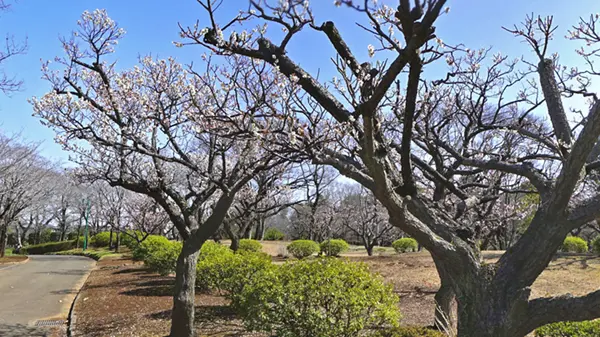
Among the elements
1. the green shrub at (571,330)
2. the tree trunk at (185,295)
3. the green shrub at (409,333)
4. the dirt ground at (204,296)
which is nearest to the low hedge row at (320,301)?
the green shrub at (409,333)

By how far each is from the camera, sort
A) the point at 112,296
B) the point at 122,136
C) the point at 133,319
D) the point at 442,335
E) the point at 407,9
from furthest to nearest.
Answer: the point at 112,296, the point at 133,319, the point at 122,136, the point at 442,335, the point at 407,9

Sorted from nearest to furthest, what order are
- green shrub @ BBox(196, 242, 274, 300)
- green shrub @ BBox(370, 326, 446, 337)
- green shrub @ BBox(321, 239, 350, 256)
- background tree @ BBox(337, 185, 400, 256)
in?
green shrub @ BBox(370, 326, 446, 337) < green shrub @ BBox(196, 242, 274, 300) < green shrub @ BBox(321, 239, 350, 256) < background tree @ BBox(337, 185, 400, 256)

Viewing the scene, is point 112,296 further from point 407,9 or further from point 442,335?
point 407,9

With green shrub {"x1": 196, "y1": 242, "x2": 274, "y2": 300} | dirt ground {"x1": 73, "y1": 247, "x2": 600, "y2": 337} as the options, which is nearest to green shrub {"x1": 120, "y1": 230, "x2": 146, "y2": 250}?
dirt ground {"x1": 73, "y1": 247, "x2": 600, "y2": 337}

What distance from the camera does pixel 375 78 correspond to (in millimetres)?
3615

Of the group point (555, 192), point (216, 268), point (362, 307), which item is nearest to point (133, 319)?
point (216, 268)

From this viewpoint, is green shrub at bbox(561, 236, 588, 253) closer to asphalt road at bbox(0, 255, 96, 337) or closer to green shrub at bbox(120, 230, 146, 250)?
asphalt road at bbox(0, 255, 96, 337)

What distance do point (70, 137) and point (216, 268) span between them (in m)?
4.42

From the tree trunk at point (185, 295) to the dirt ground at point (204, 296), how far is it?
Answer: 2.51ft

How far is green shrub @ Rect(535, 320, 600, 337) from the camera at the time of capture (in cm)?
535

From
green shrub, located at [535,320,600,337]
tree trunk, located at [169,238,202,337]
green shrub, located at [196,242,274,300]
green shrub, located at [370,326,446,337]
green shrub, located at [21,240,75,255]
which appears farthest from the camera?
green shrub, located at [21,240,75,255]

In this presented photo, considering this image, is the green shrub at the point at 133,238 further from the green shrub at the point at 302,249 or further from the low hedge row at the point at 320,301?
the low hedge row at the point at 320,301

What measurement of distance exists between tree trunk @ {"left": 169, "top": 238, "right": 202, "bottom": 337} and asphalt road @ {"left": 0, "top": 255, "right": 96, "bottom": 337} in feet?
11.4

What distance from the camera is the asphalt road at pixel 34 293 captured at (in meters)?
9.40
